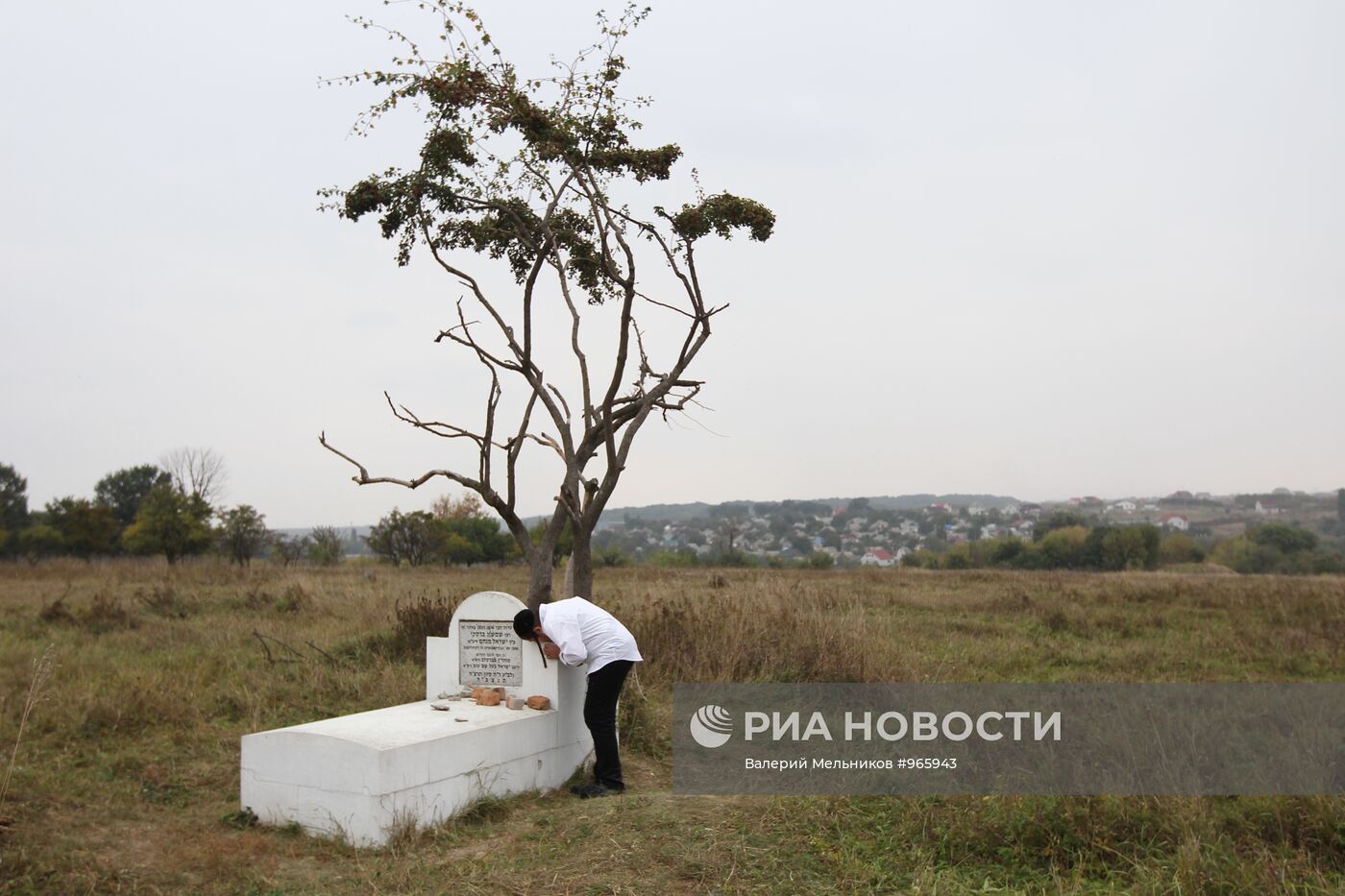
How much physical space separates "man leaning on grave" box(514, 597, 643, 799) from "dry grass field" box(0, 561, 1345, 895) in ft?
0.88

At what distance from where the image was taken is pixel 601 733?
296 inches

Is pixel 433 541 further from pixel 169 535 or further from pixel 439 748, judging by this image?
pixel 439 748

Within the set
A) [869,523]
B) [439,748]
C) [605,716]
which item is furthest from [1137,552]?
[439,748]

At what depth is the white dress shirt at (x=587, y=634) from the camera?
24.5 ft

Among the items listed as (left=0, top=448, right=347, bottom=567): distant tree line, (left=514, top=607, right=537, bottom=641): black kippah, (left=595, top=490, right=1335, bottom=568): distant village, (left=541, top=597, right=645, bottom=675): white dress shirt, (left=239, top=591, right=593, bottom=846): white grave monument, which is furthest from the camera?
(left=595, top=490, right=1335, bottom=568): distant village

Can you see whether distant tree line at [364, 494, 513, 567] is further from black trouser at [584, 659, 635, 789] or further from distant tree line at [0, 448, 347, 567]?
black trouser at [584, 659, 635, 789]

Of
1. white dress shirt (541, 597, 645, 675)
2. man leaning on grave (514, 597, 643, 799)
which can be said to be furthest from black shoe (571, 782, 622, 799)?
white dress shirt (541, 597, 645, 675)

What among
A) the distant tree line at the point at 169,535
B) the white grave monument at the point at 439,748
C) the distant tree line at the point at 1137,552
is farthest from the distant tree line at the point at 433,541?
the white grave monument at the point at 439,748

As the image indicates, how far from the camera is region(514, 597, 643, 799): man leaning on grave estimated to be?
7.50 metres

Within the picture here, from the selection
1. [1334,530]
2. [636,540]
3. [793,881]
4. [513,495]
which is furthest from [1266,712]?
[1334,530]

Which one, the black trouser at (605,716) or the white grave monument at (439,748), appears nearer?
the white grave monument at (439,748)

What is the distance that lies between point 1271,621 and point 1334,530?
7763 centimetres

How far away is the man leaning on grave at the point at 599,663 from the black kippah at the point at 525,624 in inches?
7.6

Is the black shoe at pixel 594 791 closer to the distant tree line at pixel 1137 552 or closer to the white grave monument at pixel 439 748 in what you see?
the white grave monument at pixel 439 748
